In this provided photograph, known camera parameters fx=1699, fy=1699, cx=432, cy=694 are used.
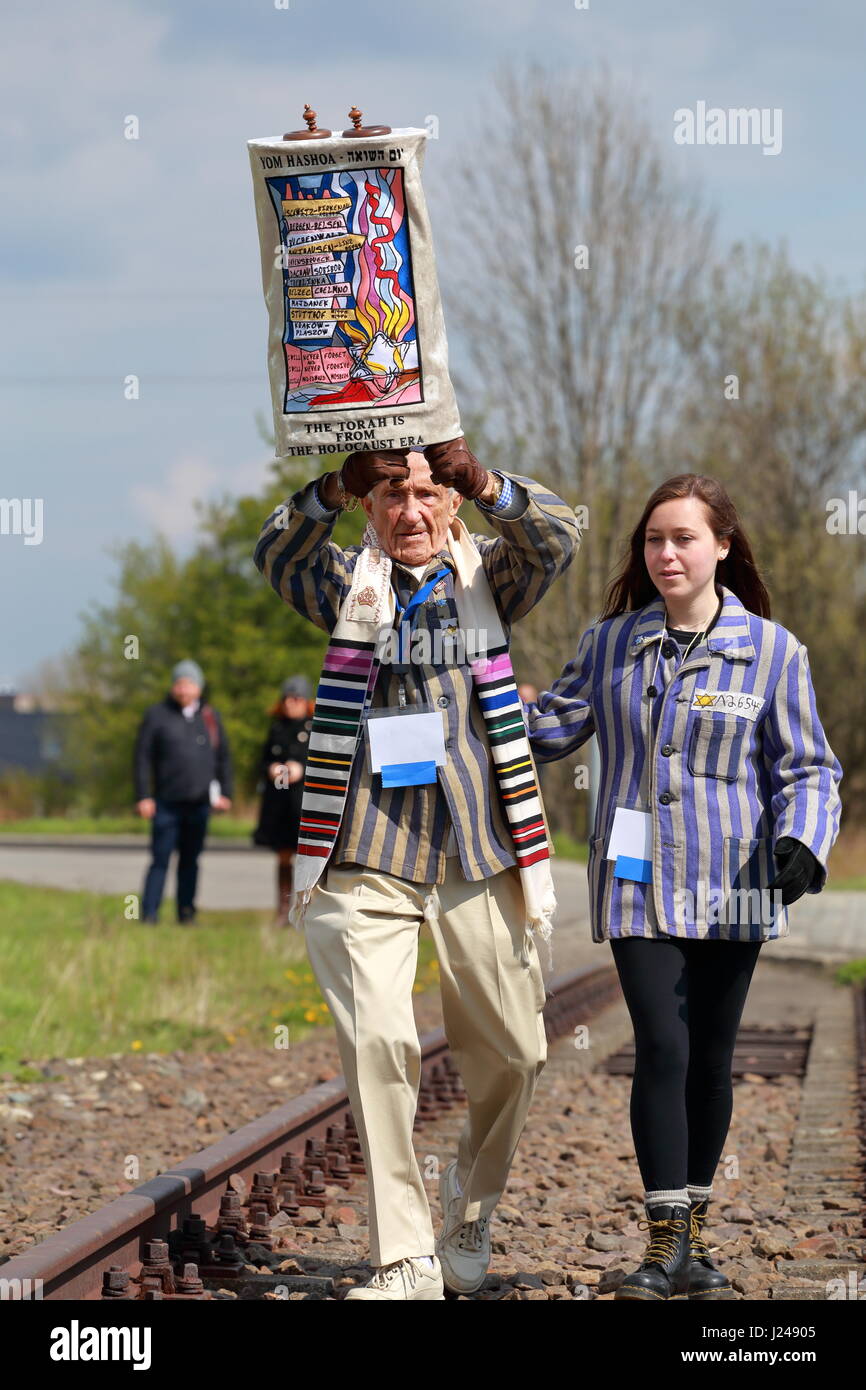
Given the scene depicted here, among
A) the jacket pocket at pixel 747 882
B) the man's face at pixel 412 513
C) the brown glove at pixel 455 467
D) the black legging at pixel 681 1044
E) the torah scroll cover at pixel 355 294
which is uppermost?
the torah scroll cover at pixel 355 294

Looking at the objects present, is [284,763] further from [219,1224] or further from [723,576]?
[723,576]

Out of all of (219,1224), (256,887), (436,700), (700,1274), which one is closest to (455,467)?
(436,700)

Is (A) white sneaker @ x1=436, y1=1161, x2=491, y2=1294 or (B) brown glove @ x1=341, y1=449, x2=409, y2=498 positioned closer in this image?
(B) brown glove @ x1=341, y1=449, x2=409, y2=498

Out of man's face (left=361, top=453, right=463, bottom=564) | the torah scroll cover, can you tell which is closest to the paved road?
man's face (left=361, top=453, right=463, bottom=564)

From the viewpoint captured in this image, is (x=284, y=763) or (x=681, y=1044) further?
(x=284, y=763)

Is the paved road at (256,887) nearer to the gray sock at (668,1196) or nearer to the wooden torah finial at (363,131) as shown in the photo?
the gray sock at (668,1196)

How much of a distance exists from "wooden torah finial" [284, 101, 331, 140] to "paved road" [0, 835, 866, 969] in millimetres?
4737

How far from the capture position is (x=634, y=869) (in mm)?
4379

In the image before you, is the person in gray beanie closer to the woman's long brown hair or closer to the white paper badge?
the woman's long brown hair

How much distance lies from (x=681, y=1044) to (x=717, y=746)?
77 centimetres

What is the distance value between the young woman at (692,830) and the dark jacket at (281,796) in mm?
10136

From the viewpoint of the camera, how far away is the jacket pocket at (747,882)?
4.32m

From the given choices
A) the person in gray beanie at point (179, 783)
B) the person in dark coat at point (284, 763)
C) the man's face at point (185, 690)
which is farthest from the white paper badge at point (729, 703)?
the man's face at point (185, 690)

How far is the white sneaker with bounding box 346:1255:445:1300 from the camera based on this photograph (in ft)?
13.4
